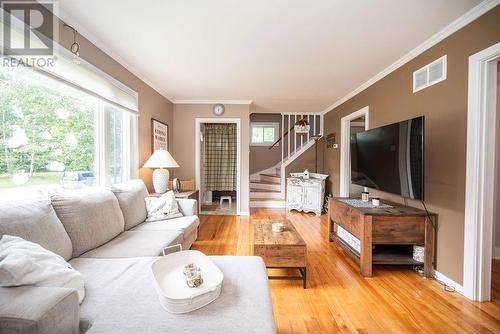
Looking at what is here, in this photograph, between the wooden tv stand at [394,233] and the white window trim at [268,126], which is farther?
the white window trim at [268,126]

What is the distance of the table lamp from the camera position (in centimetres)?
318

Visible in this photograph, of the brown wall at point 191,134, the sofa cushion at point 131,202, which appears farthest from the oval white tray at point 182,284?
the brown wall at point 191,134

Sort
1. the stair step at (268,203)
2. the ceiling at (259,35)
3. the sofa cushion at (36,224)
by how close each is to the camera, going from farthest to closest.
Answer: the stair step at (268,203) → the ceiling at (259,35) → the sofa cushion at (36,224)

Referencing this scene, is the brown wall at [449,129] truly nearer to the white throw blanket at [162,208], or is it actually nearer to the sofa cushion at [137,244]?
the sofa cushion at [137,244]

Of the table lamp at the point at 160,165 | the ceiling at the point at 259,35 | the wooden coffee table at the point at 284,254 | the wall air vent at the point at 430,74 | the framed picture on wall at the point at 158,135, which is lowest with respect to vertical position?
the wooden coffee table at the point at 284,254

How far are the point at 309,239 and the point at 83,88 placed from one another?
327 cm

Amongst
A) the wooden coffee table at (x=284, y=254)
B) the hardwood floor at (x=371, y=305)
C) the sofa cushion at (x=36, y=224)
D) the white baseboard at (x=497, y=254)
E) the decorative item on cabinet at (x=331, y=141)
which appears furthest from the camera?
the decorative item on cabinet at (x=331, y=141)

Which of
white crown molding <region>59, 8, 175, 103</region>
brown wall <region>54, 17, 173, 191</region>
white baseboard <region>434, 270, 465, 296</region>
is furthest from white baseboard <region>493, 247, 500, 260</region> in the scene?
white crown molding <region>59, 8, 175, 103</region>

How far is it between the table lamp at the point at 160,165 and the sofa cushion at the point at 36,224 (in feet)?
5.32

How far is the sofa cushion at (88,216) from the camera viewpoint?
1686 millimetres

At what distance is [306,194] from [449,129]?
3.11 metres

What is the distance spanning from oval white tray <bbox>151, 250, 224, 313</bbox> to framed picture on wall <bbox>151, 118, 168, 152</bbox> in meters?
2.68

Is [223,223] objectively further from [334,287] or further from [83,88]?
[83,88]

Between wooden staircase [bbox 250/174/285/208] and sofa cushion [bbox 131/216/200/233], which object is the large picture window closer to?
sofa cushion [bbox 131/216/200/233]
